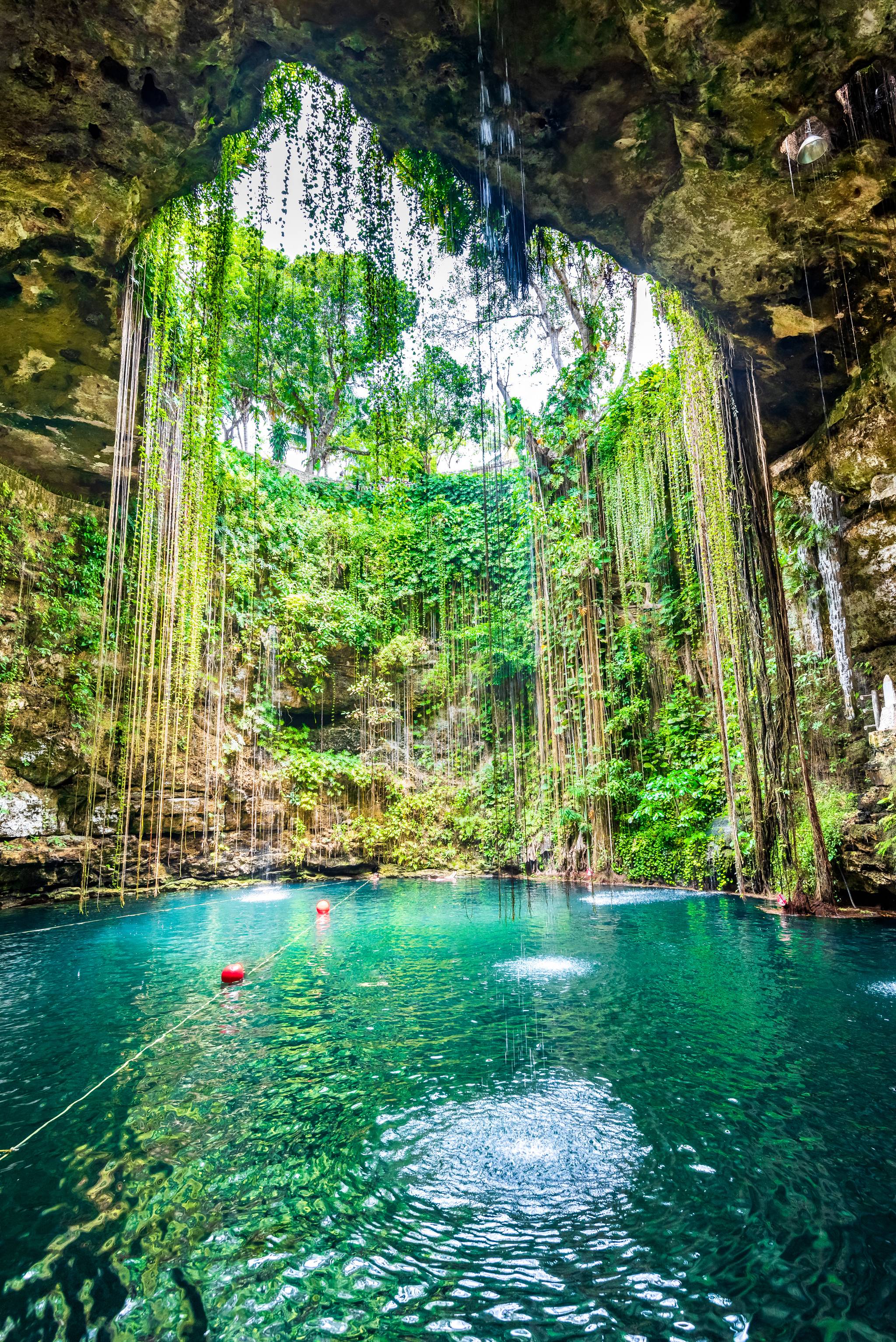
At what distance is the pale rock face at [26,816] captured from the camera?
7574mm

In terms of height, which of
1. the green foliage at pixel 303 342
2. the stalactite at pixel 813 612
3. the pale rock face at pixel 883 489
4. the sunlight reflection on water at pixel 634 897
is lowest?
the sunlight reflection on water at pixel 634 897

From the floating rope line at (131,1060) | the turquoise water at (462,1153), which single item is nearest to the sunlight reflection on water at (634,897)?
the turquoise water at (462,1153)

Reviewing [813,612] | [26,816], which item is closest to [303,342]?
[26,816]

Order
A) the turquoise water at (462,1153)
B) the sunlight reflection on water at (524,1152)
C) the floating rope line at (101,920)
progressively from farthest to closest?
the floating rope line at (101,920), the sunlight reflection on water at (524,1152), the turquoise water at (462,1153)

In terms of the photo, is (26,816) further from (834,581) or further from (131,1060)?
(834,581)

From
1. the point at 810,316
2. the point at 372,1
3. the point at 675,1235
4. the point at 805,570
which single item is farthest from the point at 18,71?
the point at 805,570

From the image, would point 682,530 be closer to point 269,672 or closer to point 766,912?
point 766,912

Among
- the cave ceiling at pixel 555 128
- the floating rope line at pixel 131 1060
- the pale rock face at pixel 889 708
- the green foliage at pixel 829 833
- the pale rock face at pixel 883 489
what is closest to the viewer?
the floating rope line at pixel 131 1060

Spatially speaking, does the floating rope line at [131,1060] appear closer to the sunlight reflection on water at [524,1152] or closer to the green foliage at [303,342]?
the sunlight reflection on water at [524,1152]

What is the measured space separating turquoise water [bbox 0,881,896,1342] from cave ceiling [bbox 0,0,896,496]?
5056 millimetres

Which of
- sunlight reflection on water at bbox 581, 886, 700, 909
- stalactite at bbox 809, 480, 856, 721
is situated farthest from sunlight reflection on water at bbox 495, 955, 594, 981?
stalactite at bbox 809, 480, 856, 721

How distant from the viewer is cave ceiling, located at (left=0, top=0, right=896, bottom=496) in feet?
12.0

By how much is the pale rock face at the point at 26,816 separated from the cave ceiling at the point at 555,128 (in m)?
5.13

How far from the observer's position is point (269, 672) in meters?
11.5
